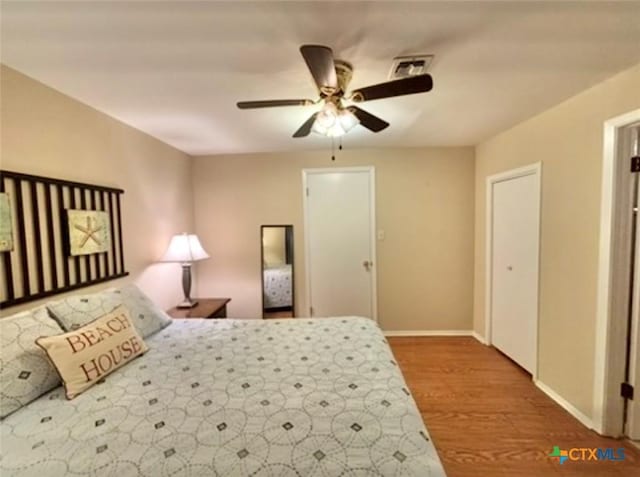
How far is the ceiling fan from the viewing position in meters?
1.35

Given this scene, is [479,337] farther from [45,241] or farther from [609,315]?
[45,241]

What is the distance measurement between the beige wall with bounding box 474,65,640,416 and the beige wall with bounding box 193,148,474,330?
1.05 metres

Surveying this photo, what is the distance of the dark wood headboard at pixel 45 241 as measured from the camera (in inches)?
66.4

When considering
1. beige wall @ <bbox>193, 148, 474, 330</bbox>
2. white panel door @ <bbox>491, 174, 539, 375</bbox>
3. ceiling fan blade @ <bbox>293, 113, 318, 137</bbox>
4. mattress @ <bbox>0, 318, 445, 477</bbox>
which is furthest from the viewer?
beige wall @ <bbox>193, 148, 474, 330</bbox>

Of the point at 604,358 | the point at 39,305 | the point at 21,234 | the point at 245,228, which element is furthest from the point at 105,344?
the point at 604,358

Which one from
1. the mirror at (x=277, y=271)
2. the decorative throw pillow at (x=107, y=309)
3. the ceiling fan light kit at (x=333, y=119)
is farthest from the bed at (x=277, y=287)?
the ceiling fan light kit at (x=333, y=119)

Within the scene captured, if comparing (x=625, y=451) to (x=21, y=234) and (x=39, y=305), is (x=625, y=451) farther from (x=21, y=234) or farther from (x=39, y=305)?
(x=21, y=234)

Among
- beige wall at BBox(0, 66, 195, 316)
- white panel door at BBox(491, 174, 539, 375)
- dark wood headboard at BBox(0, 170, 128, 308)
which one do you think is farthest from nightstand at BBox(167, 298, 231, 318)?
white panel door at BBox(491, 174, 539, 375)

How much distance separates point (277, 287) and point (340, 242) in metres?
0.96

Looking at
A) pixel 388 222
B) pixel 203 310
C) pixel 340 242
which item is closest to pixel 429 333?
pixel 388 222

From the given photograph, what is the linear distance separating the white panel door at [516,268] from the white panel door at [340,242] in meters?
1.32

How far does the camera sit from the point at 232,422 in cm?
117

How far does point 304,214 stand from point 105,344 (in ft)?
8.31

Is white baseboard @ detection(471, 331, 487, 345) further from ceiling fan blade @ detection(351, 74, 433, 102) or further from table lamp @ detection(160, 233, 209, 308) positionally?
table lamp @ detection(160, 233, 209, 308)
